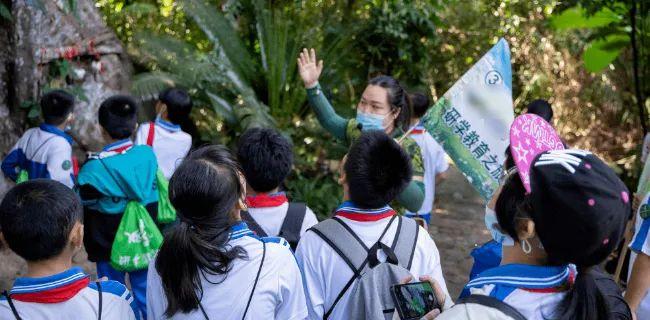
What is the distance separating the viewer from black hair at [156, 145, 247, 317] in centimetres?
190

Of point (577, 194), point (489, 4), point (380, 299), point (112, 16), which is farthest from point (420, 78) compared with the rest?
point (577, 194)

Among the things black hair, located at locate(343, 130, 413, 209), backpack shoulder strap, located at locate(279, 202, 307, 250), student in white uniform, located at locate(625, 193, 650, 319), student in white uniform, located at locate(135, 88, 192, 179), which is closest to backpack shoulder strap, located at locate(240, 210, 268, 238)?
backpack shoulder strap, located at locate(279, 202, 307, 250)

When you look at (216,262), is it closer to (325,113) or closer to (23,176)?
(325,113)

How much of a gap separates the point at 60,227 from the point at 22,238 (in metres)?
0.11

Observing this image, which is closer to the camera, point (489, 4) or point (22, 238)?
point (22, 238)

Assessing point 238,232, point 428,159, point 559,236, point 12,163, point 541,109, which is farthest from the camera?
point 428,159

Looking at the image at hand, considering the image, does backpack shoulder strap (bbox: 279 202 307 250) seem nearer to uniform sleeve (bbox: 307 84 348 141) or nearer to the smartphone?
the smartphone

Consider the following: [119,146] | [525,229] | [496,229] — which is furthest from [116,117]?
[525,229]

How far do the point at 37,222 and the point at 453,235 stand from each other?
543cm

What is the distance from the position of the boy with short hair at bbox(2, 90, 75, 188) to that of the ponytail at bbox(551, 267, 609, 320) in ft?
10.9

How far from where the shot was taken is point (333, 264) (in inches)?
86.1

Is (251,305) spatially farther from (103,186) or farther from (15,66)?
(15,66)

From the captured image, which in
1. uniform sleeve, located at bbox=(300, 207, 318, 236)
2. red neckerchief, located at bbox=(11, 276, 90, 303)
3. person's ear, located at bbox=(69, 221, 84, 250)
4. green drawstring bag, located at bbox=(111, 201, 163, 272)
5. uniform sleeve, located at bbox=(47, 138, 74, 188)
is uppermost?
person's ear, located at bbox=(69, 221, 84, 250)

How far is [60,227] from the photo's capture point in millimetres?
1890
